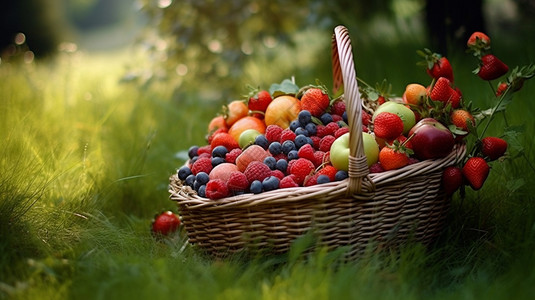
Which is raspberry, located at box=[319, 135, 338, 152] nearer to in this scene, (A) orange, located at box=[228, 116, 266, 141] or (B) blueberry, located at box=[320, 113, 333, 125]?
(B) blueberry, located at box=[320, 113, 333, 125]

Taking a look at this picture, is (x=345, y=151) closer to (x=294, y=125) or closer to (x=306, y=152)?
(x=306, y=152)

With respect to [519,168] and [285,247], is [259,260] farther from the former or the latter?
[519,168]

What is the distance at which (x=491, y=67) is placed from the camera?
1717 mm

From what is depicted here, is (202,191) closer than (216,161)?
Yes

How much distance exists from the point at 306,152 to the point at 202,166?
14.3 inches

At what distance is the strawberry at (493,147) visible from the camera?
1682 millimetres

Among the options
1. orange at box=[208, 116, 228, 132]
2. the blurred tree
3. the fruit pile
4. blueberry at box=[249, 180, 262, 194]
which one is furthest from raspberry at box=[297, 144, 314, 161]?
the blurred tree

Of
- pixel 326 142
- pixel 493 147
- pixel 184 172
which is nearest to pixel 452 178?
pixel 493 147

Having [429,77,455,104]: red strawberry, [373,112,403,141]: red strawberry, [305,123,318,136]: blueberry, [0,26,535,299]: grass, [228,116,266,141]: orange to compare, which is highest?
[429,77,455,104]: red strawberry

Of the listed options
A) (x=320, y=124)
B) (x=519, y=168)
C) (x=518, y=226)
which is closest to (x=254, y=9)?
(x=320, y=124)

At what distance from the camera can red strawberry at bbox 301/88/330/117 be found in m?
1.89

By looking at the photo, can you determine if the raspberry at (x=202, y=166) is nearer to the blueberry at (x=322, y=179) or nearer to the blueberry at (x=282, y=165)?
the blueberry at (x=282, y=165)

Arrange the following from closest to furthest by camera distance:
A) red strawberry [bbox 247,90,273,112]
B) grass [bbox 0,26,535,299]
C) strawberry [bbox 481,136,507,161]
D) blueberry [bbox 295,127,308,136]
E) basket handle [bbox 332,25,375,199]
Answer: grass [bbox 0,26,535,299] → basket handle [bbox 332,25,375,199] → strawberry [bbox 481,136,507,161] → blueberry [bbox 295,127,308,136] → red strawberry [bbox 247,90,273,112]

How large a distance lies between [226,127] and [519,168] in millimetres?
1122
